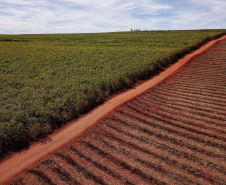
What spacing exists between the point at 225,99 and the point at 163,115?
12.1 feet

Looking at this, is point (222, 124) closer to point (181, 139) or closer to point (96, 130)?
point (181, 139)

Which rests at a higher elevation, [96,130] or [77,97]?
[77,97]

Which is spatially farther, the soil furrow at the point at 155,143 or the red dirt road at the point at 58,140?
the red dirt road at the point at 58,140

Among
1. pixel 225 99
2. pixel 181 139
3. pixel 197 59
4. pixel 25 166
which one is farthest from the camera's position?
pixel 197 59

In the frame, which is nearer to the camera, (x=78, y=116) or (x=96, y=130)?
(x=96, y=130)

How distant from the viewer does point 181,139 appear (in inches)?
250

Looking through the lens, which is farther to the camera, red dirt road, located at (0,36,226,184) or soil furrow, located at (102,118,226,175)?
red dirt road, located at (0,36,226,184)

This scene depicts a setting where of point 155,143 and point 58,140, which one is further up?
point 155,143

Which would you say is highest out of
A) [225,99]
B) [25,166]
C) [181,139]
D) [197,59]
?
[197,59]

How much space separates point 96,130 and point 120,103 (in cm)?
252

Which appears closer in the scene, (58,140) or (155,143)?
(155,143)

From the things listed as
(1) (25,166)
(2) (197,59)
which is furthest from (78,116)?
(2) (197,59)

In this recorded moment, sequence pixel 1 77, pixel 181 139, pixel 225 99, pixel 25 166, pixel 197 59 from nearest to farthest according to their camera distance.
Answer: pixel 25 166 → pixel 181 139 → pixel 225 99 → pixel 1 77 → pixel 197 59

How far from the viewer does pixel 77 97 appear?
925 cm
